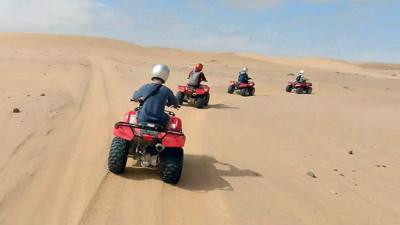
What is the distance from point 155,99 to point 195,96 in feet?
29.9

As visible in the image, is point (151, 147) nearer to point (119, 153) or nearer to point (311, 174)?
point (119, 153)

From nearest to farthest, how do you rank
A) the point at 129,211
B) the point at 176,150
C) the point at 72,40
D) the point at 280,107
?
the point at 129,211, the point at 176,150, the point at 280,107, the point at 72,40

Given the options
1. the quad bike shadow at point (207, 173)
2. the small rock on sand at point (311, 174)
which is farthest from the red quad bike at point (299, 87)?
the quad bike shadow at point (207, 173)

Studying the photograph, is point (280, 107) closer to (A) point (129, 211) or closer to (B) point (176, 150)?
(B) point (176, 150)

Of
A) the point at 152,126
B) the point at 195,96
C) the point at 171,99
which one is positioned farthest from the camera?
the point at 195,96

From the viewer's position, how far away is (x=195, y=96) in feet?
55.4

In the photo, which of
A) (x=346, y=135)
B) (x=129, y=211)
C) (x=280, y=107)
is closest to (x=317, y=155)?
(x=346, y=135)

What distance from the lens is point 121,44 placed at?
2918 inches

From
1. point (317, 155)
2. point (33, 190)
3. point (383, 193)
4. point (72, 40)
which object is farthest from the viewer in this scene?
point (72, 40)

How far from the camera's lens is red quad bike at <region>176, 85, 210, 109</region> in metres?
16.8

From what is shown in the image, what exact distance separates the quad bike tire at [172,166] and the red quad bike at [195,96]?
9.44m

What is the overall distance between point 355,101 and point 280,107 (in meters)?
7.93

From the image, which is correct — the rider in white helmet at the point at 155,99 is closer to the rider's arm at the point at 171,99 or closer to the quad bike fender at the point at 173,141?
the rider's arm at the point at 171,99

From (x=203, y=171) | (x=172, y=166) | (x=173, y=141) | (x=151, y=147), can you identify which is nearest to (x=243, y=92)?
(x=203, y=171)
